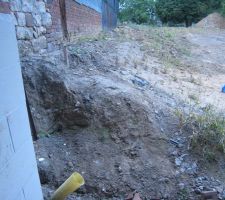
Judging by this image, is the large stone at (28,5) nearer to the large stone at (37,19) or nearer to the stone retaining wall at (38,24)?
the stone retaining wall at (38,24)

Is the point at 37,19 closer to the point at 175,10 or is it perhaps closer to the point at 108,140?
the point at 108,140

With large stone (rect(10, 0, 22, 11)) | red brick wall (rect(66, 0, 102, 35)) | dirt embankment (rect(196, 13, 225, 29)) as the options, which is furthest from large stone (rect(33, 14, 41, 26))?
dirt embankment (rect(196, 13, 225, 29))

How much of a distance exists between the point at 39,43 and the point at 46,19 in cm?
57

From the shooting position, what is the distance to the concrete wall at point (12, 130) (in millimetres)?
1833

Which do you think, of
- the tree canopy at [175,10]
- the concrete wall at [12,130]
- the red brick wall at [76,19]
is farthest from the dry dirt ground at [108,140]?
the tree canopy at [175,10]

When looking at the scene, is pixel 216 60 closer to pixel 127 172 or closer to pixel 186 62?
pixel 186 62

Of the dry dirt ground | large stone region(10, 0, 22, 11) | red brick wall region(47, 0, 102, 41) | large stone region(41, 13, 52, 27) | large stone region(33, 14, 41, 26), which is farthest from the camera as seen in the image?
red brick wall region(47, 0, 102, 41)

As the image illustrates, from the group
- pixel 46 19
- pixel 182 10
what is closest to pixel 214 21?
pixel 182 10

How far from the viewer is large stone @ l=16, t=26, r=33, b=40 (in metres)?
4.14

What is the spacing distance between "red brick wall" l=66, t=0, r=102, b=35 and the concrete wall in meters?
4.78

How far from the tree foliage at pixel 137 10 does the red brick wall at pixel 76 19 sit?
70.9 ft

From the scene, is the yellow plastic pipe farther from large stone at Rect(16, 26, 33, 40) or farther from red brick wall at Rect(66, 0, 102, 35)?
red brick wall at Rect(66, 0, 102, 35)

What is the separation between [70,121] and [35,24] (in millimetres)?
1729

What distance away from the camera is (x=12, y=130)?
196 cm
